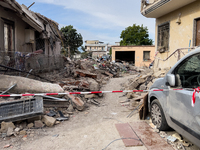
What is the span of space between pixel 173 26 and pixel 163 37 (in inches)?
47.9

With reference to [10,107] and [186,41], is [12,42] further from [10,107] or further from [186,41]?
[186,41]

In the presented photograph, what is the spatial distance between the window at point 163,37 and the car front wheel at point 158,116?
7.01 meters

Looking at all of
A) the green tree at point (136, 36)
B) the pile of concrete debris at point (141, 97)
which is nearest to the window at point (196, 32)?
the pile of concrete debris at point (141, 97)

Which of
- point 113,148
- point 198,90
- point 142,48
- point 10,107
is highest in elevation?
point 142,48

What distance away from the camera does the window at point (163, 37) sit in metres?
10.1

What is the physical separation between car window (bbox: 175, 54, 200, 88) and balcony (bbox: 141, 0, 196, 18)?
556cm

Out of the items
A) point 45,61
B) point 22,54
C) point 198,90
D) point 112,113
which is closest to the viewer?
point 198,90

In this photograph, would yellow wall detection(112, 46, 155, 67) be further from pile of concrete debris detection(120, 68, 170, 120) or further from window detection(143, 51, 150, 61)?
pile of concrete debris detection(120, 68, 170, 120)

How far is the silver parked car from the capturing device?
272 cm

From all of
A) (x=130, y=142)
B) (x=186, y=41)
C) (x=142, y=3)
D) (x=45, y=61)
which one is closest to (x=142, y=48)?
(x=142, y=3)

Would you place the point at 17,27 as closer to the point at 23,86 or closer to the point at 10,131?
the point at 23,86

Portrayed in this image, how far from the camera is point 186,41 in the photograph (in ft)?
27.7

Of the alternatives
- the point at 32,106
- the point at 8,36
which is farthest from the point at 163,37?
the point at 8,36

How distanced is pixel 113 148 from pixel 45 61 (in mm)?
7281
